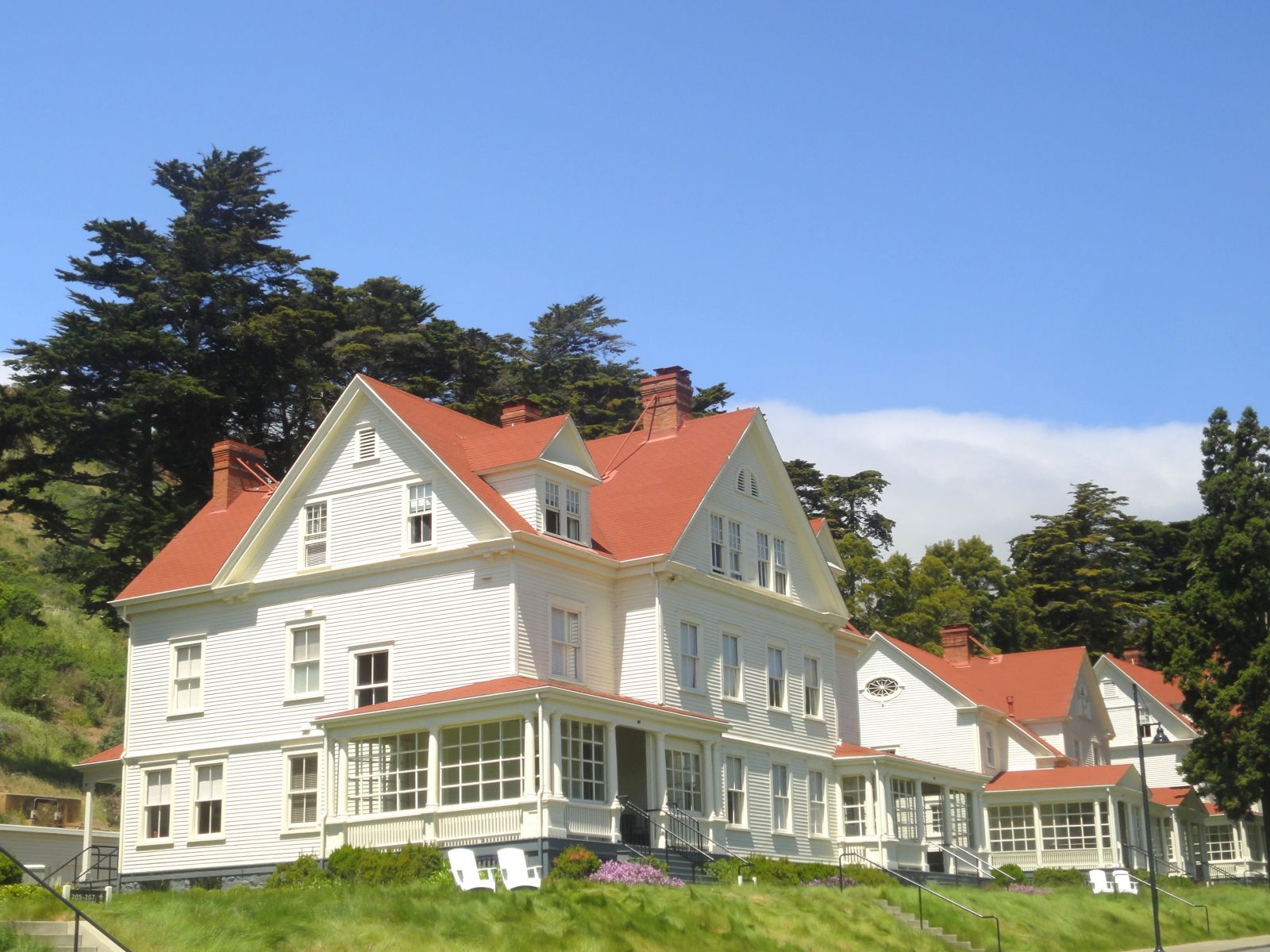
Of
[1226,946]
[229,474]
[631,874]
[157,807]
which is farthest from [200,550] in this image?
[1226,946]

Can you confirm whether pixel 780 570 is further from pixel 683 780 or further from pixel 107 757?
pixel 107 757

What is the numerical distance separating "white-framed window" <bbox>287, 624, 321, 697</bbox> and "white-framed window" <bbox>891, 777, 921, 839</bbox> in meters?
15.3

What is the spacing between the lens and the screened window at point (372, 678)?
1372 inches

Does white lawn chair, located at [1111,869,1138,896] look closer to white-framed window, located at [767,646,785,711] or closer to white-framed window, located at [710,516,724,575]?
white-framed window, located at [767,646,785,711]

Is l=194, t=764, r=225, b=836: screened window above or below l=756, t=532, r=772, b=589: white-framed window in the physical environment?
below

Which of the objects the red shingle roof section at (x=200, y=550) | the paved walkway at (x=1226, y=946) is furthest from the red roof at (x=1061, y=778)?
the red shingle roof section at (x=200, y=550)

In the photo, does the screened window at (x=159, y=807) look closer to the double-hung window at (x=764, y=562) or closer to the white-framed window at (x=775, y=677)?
the white-framed window at (x=775, y=677)

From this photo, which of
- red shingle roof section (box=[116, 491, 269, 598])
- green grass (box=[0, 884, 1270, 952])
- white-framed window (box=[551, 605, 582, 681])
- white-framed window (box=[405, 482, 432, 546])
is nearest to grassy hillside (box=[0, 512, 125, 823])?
red shingle roof section (box=[116, 491, 269, 598])

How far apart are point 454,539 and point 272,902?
13.2 metres

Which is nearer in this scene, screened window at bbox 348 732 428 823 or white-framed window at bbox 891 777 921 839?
screened window at bbox 348 732 428 823

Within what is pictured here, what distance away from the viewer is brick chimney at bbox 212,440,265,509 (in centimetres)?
4266

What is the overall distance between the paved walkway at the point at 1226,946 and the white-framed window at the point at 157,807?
21499 mm

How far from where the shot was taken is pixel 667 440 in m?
40.9

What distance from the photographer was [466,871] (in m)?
27.9
